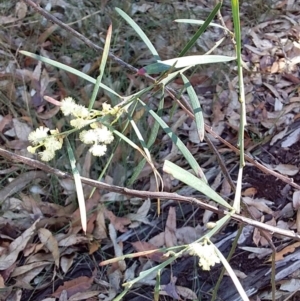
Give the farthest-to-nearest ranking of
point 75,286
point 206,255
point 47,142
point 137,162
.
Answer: point 137,162
point 75,286
point 47,142
point 206,255

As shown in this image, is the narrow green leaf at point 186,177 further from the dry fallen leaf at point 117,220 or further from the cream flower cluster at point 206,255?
the dry fallen leaf at point 117,220

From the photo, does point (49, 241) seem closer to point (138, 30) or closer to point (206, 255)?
point (138, 30)

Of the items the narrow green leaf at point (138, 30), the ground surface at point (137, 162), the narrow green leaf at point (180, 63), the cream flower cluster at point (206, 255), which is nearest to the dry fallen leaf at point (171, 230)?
the ground surface at point (137, 162)

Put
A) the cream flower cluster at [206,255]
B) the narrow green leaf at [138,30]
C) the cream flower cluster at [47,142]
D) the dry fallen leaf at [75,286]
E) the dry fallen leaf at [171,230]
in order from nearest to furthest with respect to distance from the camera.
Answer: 1. the cream flower cluster at [206,255]
2. the cream flower cluster at [47,142]
3. the narrow green leaf at [138,30]
4. the dry fallen leaf at [75,286]
5. the dry fallen leaf at [171,230]

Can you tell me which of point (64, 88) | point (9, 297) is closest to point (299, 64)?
point (64, 88)

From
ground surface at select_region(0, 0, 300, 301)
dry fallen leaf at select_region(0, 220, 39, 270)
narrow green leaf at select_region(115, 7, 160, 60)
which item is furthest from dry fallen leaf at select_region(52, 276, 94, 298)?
narrow green leaf at select_region(115, 7, 160, 60)

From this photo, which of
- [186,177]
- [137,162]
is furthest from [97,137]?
[137,162]

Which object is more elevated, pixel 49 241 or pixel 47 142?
pixel 47 142

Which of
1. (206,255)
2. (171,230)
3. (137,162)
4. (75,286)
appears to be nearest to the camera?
(206,255)

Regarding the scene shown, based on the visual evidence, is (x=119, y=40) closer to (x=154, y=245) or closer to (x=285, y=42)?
(x=285, y=42)
